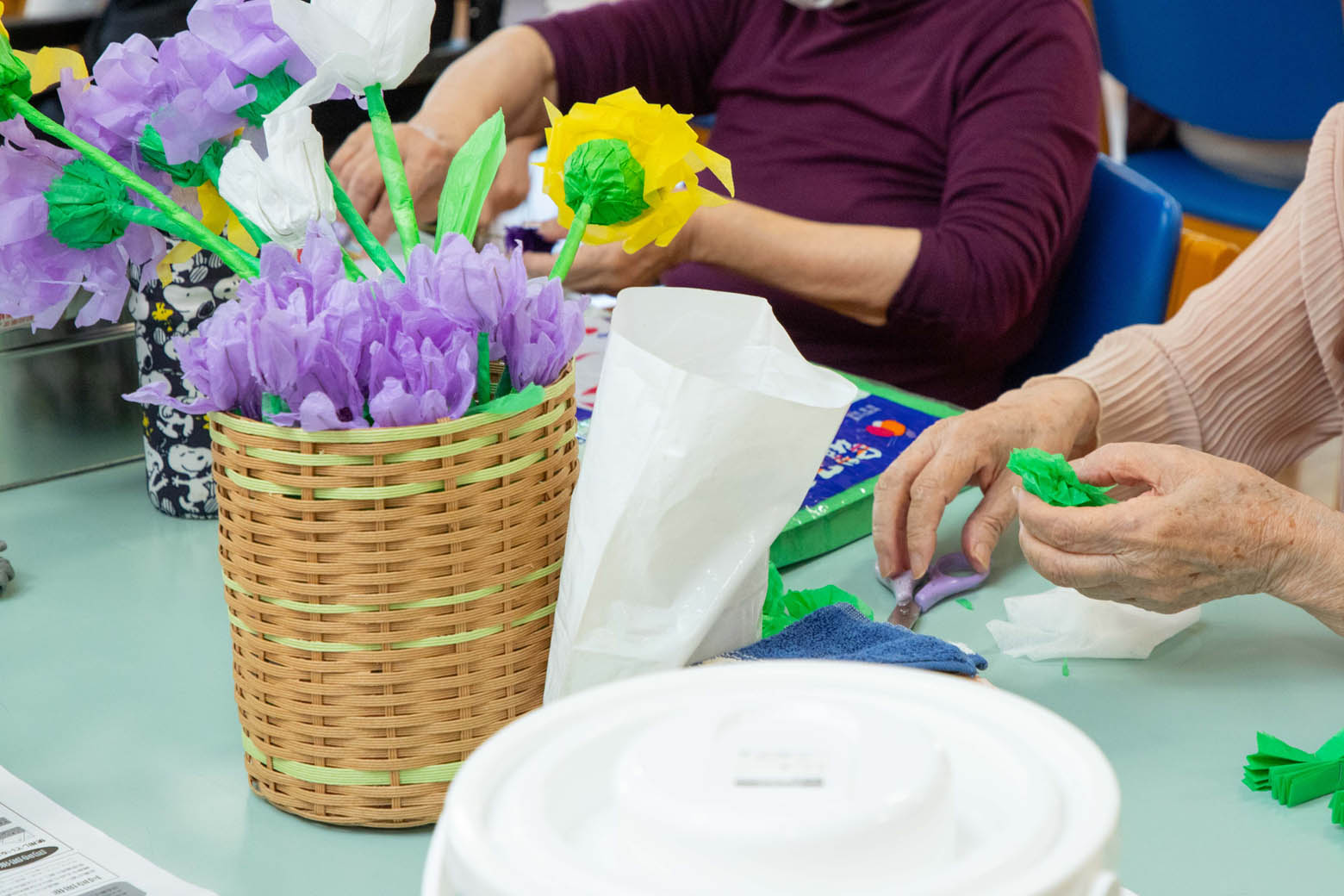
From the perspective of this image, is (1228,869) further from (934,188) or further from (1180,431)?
(934,188)

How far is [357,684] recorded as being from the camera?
0.63 metres

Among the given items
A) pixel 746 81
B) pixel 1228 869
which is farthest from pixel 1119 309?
pixel 1228 869

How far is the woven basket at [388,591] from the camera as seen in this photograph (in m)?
0.60

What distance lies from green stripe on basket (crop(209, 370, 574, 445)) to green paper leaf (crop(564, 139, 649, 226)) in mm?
130

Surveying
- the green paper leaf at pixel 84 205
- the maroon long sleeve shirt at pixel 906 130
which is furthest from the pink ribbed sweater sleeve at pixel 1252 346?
the green paper leaf at pixel 84 205

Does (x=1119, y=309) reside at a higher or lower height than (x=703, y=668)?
lower

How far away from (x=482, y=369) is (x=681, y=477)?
0.35 feet

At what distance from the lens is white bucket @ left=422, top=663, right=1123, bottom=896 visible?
32cm

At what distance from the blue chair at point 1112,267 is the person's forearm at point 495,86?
78cm

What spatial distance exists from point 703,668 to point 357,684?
10.5 inches

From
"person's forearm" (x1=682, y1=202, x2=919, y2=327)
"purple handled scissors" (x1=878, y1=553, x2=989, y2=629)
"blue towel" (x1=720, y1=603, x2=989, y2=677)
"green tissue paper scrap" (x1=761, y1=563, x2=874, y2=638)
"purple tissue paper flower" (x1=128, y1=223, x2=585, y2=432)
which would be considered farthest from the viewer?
"person's forearm" (x1=682, y1=202, x2=919, y2=327)

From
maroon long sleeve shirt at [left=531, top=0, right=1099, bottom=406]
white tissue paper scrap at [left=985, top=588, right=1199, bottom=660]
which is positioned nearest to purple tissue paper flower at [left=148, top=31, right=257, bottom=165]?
white tissue paper scrap at [left=985, top=588, right=1199, bottom=660]

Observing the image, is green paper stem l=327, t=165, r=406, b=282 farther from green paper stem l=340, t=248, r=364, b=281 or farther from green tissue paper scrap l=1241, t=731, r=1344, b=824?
green tissue paper scrap l=1241, t=731, r=1344, b=824

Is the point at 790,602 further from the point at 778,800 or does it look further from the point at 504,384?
the point at 778,800
